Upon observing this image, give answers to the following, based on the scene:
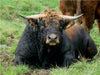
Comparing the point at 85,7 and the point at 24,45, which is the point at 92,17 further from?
the point at 24,45

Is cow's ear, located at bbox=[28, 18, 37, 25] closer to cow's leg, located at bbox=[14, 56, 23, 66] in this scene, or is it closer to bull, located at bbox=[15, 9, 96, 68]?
bull, located at bbox=[15, 9, 96, 68]

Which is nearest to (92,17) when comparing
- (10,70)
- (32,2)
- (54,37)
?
(54,37)

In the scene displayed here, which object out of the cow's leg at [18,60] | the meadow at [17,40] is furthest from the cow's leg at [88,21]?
the cow's leg at [18,60]

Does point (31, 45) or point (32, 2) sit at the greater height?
point (32, 2)

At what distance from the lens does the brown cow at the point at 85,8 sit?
7.39 m

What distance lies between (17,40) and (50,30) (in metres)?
3.00

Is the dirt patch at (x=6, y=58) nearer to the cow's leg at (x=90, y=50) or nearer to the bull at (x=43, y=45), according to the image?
the bull at (x=43, y=45)

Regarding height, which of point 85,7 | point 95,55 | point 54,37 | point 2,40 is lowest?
point 95,55

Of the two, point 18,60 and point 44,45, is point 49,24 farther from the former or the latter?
point 18,60

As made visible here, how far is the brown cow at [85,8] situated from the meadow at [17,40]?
0.77 meters

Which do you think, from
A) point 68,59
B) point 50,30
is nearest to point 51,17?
point 50,30

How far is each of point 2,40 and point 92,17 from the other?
120 inches

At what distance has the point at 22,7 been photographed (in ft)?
43.3

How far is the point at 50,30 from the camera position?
15.6 feet
